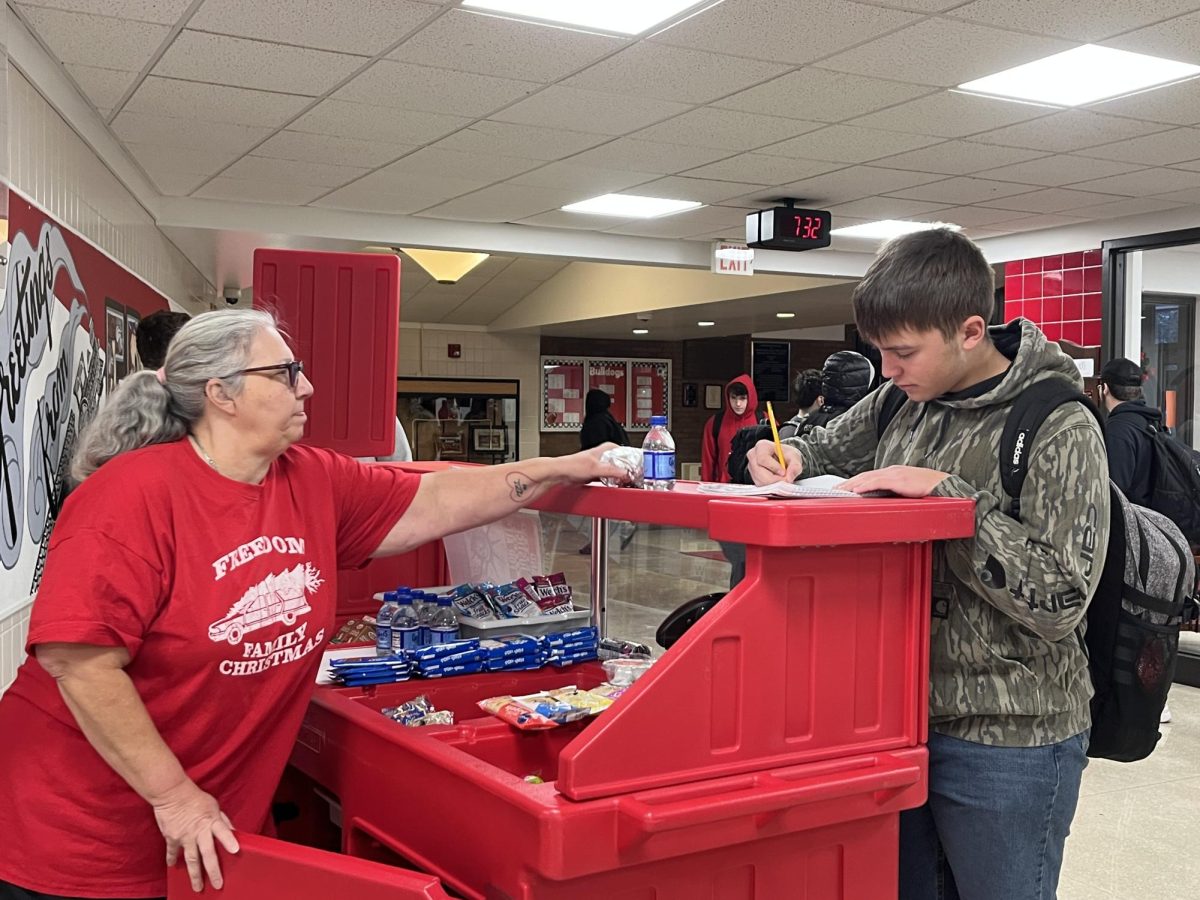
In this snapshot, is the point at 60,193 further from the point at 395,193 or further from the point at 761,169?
the point at 761,169

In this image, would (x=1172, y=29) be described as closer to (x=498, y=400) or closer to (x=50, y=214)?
(x=50, y=214)

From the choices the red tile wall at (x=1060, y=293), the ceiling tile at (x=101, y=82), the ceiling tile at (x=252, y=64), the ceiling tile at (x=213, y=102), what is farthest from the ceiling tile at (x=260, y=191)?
the red tile wall at (x=1060, y=293)

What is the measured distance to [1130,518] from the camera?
1.73 metres

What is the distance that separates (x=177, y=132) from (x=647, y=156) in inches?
91.3

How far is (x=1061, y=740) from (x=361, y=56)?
141 inches

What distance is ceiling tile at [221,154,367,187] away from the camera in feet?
20.2

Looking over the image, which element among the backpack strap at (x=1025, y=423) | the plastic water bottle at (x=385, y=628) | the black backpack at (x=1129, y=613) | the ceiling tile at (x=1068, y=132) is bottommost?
the plastic water bottle at (x=385, y=628)

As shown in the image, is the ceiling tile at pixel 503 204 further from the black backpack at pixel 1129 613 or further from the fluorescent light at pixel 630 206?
the black backpack at pixel 1129 613

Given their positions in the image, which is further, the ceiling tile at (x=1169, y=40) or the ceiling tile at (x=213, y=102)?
the ceiling tile at (x=213, y=102)

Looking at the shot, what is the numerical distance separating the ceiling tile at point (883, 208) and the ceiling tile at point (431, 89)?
308 centimetres

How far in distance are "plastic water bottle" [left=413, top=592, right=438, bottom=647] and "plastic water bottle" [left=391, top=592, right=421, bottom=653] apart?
0.01 m

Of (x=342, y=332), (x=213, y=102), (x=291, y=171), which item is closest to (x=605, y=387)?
(x=291, y=171)

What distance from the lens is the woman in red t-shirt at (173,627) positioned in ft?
5.26

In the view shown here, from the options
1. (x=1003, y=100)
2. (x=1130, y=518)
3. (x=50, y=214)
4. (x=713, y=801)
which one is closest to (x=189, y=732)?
(x=713, y=801)
